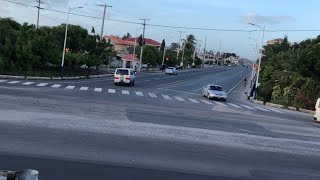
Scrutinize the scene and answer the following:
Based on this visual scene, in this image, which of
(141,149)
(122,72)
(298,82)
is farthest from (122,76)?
(141,149)

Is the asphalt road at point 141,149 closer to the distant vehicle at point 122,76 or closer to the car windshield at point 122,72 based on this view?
the distant vehicle at point 122,76

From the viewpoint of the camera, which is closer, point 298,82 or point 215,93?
point 215,93

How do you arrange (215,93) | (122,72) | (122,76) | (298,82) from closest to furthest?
1. (215,93)
2. (122,76)
3. (122,72)
4. (298,82)

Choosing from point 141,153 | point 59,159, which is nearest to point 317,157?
point 141,153

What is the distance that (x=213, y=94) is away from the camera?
44250 millimetres

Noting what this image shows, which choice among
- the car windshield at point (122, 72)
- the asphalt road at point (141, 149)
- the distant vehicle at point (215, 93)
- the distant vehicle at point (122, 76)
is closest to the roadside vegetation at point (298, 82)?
the distant vehicle at point (215, 93)

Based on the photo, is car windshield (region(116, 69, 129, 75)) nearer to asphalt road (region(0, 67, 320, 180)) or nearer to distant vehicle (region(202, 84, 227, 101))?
distant vehicle (region(202, 84, 227, 101))

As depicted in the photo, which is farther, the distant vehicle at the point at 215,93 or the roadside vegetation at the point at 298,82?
the roadside vegetation at the point at 298,82

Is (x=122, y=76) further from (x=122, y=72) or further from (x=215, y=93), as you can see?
(x=215, y=93)

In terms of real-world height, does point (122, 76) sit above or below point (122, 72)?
below

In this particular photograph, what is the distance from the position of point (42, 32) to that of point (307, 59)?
3354 centimetres

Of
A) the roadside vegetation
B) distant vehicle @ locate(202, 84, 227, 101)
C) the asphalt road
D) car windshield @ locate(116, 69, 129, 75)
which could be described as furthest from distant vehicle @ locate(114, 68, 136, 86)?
the asphalt road

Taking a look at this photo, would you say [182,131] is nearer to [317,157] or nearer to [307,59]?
[317,157]

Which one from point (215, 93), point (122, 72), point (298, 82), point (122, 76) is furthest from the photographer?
point (298, 82)
